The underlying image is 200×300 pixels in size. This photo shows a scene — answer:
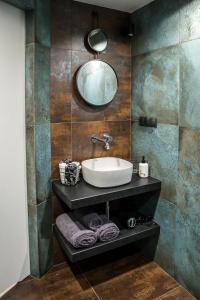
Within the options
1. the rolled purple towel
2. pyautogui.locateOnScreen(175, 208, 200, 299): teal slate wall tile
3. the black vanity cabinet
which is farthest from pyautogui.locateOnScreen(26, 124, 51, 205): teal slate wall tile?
pyautogui.locateOnScreen(175, 208, 200, 299): teal slate wall tile

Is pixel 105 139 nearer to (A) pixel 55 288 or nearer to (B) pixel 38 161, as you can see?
(B) pixel 38 161

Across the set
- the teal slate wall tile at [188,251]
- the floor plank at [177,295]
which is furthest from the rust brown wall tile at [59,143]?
the floor plank at [177,295]

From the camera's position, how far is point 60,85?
6.93 ft

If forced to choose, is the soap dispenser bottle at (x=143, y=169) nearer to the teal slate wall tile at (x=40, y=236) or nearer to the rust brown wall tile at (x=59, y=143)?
the rust brown wall tile at (x=59, y=143)

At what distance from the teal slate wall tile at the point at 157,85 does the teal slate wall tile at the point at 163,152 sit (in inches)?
4.6

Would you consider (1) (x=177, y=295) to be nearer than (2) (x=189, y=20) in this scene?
No

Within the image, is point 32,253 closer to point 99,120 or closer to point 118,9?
point 99,120

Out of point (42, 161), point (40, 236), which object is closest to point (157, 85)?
point (42, 161)

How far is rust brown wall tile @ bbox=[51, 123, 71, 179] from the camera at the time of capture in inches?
83.8

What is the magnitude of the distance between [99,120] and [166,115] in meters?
0.64

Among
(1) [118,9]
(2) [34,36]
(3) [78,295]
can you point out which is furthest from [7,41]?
(3) [78,295]

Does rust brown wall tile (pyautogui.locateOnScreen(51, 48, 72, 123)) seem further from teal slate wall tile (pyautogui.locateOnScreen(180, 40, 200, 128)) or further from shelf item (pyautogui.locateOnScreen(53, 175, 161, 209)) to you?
teal slate wall tile (pyautogui.locateOnScreen(180, 40, 200, 128))

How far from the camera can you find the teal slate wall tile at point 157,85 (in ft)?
6.46

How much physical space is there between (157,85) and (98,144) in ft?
2.54
